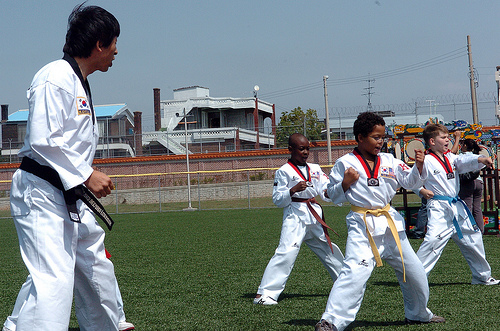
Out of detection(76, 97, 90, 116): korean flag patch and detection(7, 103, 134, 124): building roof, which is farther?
detection(7, 103, 134, 124): building roof

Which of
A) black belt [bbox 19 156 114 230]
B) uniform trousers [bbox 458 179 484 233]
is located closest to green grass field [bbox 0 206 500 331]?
uniform trousers [bbox 458 179 484 233]

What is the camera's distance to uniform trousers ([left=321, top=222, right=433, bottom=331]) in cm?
386

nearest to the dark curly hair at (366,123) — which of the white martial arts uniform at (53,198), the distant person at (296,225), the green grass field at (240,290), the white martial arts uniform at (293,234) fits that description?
the distant person at (296,225)

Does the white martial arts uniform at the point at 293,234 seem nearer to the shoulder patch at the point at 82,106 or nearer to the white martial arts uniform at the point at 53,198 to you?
the white martial arts uniform at the point at 53,198

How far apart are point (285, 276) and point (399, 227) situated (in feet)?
5.44

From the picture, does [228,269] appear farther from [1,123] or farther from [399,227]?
[1,123]

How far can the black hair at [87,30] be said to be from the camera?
2979 millimetres

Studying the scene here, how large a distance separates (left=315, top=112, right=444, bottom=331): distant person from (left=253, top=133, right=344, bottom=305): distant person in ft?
3.64

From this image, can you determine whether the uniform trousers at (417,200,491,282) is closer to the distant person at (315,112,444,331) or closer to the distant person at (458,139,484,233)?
the distant person at (315,112,444,331)

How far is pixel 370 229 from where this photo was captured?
4.07 meters

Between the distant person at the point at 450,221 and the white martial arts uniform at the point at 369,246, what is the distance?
1606 millimetres

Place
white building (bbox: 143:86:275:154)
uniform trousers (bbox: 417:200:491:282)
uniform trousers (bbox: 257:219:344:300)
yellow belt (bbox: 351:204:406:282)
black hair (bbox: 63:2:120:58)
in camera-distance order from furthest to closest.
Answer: white building (bbox: 143:86:275:154) < uniform trousers (bbox: 417:200:491:282) < uniform trousers (bbox: 257:219:344:300) < yellow belt (bbox: 351:204:406:282) < black hair (bbox: 63:2:120:58)

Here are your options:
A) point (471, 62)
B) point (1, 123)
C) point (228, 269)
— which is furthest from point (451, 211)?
point (1, 123)

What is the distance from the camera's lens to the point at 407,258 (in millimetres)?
4090
